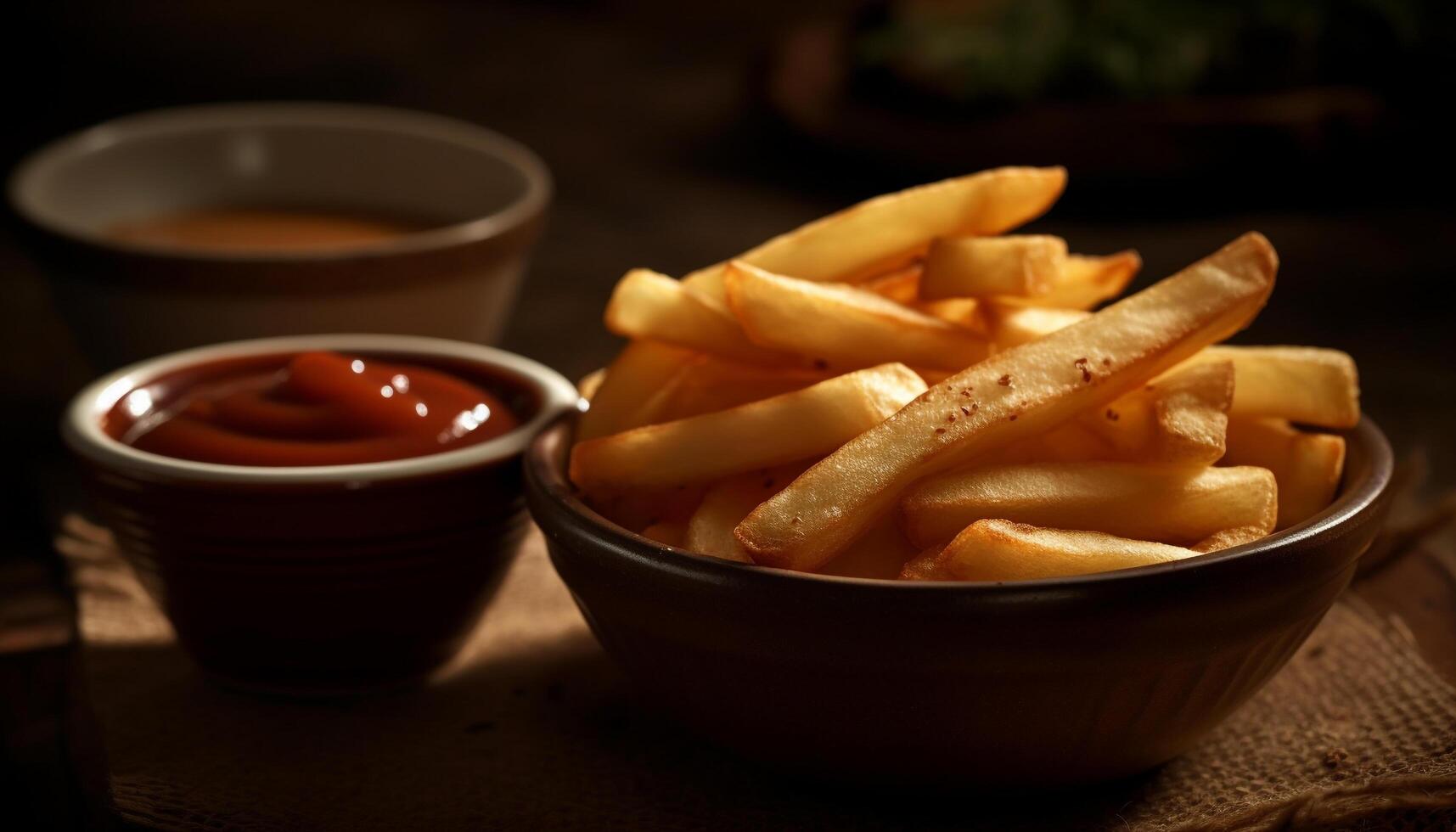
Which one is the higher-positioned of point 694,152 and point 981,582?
point 981,582

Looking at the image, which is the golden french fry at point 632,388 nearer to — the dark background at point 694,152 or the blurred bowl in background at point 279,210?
the dark background at point 694,152

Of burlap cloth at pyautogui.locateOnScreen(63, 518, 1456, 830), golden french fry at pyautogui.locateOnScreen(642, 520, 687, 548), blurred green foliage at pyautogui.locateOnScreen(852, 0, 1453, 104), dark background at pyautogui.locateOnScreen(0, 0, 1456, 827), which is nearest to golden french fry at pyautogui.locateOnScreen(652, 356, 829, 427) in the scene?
golden french fry at pyautogui.locateOnScreen(642, 520, 687, 548)

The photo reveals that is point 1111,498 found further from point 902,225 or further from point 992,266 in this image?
point 902,225

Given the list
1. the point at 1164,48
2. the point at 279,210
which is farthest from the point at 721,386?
the point at 1164,48

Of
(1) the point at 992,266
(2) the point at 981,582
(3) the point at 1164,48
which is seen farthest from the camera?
(3) the point at 1164,48

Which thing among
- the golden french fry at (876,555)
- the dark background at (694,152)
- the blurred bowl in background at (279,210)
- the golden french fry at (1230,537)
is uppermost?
the golden french fry at (1230,537)

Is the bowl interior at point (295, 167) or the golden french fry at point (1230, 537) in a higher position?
the golden french fry at point (1230, 537)

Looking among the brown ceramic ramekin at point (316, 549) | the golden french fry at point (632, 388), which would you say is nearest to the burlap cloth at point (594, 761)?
the brown ceramic ramekin at point (316, 549)
